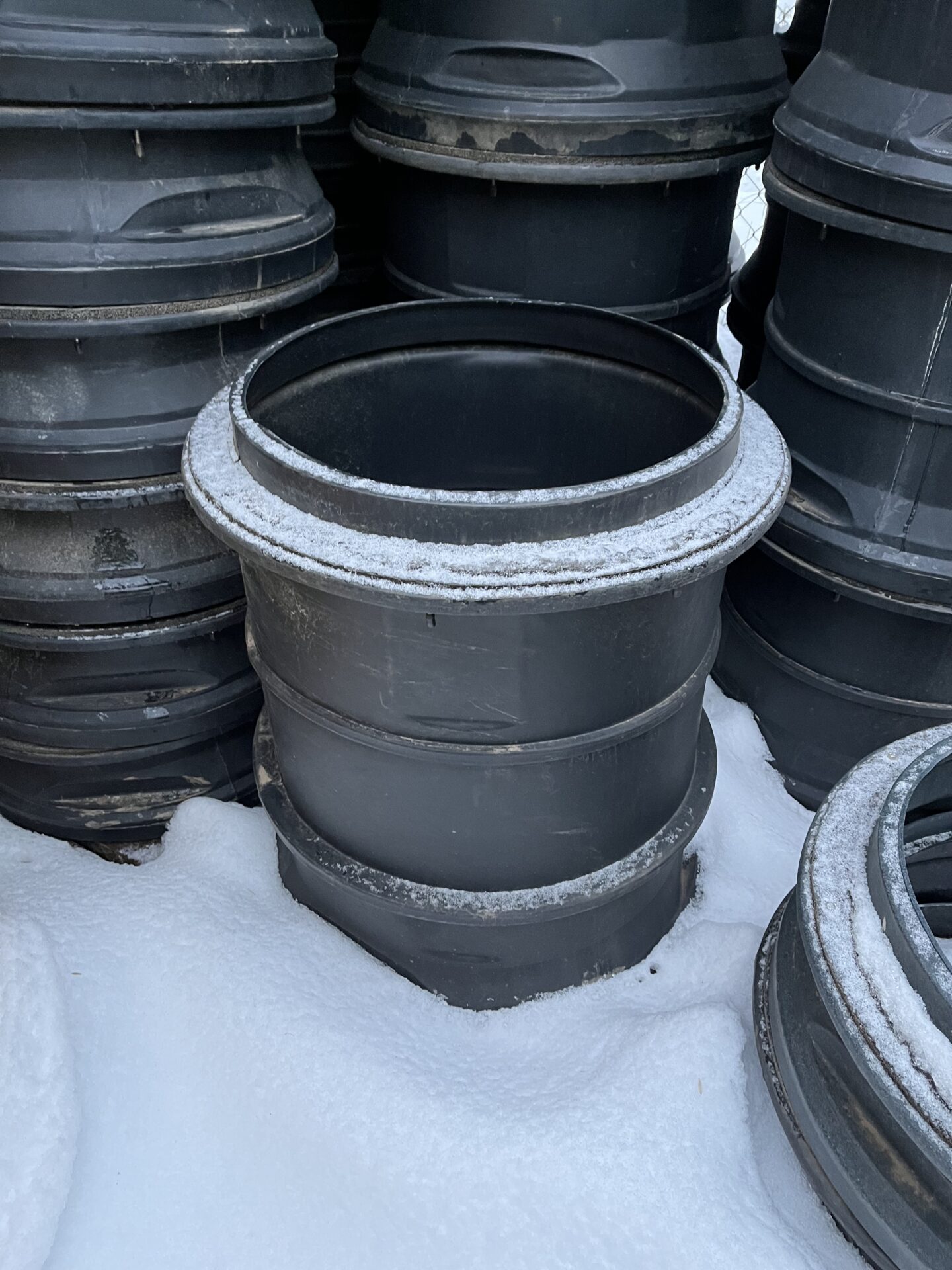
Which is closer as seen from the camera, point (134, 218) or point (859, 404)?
point (134, 218)

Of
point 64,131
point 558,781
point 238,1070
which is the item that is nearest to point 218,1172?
point 238,1070

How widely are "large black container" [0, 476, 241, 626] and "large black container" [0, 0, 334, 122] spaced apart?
2.04ft

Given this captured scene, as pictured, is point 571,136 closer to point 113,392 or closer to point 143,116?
point 143,116

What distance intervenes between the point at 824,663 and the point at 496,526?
3.77ft

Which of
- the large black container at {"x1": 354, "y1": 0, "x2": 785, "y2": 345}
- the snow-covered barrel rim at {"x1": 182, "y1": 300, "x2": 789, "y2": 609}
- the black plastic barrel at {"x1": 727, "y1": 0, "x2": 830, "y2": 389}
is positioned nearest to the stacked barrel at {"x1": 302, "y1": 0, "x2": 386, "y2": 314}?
the large black container at {"x1": 354, "y1": 0, "x2": 785, "y2": 345}

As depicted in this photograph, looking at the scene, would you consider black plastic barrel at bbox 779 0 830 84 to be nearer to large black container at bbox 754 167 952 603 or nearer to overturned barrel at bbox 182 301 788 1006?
large black container at bbox 754 167 952 603

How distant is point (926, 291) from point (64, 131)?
1410 mm

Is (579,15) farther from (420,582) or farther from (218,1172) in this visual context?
(218,1172)

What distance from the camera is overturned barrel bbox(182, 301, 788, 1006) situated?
1.24 metres

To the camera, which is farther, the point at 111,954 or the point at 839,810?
the point at 111,954

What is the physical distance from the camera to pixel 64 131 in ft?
5.16

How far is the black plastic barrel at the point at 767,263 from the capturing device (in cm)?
261

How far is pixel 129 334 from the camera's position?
1687 mm

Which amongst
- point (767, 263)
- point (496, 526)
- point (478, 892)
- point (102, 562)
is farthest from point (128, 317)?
point (767, 263)
